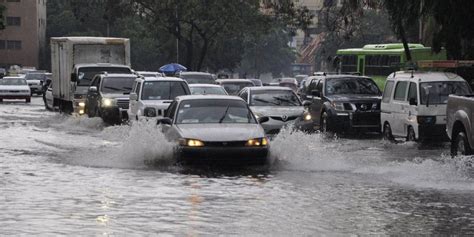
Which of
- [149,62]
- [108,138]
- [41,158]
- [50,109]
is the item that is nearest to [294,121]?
[108,138]

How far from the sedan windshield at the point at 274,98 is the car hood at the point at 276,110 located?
0.48 meters

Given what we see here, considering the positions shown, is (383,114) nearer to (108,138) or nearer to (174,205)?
(108,138)

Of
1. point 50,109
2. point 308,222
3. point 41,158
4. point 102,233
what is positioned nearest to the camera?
point 102,233

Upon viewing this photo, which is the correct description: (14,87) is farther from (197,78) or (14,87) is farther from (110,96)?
(110,96)

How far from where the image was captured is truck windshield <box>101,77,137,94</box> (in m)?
34.1

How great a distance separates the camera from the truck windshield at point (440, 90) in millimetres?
25500

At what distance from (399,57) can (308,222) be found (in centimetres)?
2969

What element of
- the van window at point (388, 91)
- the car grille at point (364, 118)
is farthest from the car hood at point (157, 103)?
the van window at point (388, 91)

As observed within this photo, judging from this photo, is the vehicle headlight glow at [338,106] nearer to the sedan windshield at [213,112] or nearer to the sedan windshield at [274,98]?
the sedan windshield at [274,98]

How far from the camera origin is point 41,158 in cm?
2186

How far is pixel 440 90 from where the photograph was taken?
25.8 metres

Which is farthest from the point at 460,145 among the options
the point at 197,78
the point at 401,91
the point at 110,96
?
the point at 197,78

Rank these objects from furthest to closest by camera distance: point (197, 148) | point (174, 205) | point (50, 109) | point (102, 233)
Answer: point (50, 109)
point (197, 148)
point (174, 205)
point (102, 233)

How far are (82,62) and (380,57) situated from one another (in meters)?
11.9
